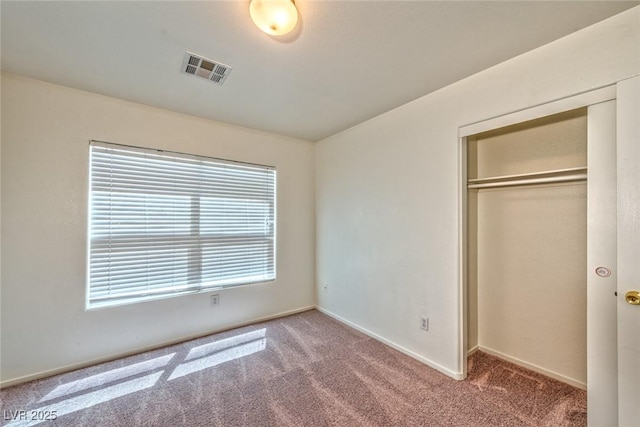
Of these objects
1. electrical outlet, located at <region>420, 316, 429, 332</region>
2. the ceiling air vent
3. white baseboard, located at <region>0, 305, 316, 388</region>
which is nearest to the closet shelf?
electrical outlet, located at <region>420, 316, 429, 332</region>

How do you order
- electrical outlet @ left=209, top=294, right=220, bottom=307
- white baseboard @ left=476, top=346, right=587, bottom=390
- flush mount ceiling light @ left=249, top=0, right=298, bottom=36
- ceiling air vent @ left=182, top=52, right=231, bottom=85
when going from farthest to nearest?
electrical outlet @ left=209, top=294, right=220, bottom=307 → white baseboard @ left=476, top=346, right=587, bottom=390 → ceiling air vent @ left=182, top=52, right=231, bottom=85 → flush mount ceiling light @ left=249, top=0, right=298, bottom=36

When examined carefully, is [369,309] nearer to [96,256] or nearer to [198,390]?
[198,390]

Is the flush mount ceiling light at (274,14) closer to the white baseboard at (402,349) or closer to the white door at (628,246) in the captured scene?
the white door at (628,246)

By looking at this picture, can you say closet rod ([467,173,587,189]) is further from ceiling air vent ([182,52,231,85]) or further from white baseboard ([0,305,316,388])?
white baseboard ([0,305,316,388])

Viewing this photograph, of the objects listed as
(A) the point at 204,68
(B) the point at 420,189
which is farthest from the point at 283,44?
(B) the point at 420,189

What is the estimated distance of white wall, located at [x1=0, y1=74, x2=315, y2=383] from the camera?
209 cm

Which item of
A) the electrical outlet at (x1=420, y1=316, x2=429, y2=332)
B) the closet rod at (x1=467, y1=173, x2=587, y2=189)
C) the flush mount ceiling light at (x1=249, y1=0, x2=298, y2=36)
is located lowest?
the electrical outlet at (x1=420, y1=316, x2=429, y2=332)

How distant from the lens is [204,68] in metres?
2.01

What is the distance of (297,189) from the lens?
3719 millimetres

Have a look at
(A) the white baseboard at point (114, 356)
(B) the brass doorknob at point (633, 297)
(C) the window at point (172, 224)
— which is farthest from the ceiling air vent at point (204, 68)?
(B) the brass doorknob at point (633, 297)

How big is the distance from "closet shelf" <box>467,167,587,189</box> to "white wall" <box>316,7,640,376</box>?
42 centimetres

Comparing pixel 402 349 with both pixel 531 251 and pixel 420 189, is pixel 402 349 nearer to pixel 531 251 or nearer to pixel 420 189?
pixel 531 251

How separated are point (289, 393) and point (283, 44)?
2519mm

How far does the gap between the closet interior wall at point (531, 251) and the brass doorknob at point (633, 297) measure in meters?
0.68
